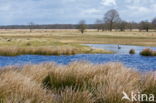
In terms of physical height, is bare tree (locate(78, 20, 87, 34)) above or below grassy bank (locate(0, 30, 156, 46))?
above

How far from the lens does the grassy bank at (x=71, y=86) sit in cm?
692

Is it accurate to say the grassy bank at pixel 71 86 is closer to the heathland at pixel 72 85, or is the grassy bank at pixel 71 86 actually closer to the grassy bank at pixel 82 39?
the heathland at pixel 72 85

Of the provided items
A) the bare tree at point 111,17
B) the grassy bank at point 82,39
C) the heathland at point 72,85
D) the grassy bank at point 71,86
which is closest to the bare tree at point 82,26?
the bare tree at point 111,17

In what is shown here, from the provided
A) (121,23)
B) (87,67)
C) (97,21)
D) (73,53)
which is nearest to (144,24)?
(121,23)

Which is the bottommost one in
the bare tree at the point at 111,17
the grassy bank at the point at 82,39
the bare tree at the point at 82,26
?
the grassy bank at the point at 82,39

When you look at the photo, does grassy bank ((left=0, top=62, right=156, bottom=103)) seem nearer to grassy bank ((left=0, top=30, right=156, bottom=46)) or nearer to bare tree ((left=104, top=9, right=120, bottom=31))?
grassy bank ((left=0, top=30, right=156, bottom=46))

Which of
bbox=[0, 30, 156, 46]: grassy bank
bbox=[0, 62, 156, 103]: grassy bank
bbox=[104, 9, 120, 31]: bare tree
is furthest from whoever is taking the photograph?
bbox=[104, 9, 120, 31]: bare tree

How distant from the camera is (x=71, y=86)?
7.52 metres

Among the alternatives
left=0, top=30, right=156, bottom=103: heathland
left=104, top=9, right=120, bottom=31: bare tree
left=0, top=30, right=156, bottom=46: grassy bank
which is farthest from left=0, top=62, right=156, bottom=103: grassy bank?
left=104, top=9, right=120, bottom=31: bare tree

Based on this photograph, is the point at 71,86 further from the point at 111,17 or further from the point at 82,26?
the point at 111,17

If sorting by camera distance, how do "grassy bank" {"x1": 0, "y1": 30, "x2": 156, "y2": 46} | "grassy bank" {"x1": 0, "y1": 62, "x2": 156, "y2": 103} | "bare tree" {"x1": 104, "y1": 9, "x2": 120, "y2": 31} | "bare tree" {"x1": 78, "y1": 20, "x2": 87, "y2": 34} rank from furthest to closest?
"bare tree" {"x1": 104, "y1": 9, "x2": 120, "y2": 31}, "bare tree" {"x1": 78, "y1": 20, "x2": 87, "y2": 34}, "grassy bank" {"x1": 0, "y1": 30, "x2": 156, "y2": 46}, "grassy bank" {"x1": 0, "y1": 62, "x2": 156, "y2": 103}

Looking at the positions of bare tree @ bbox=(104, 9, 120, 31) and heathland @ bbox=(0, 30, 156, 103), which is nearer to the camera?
heathland @ bbox=(0, 30, 156, 103)

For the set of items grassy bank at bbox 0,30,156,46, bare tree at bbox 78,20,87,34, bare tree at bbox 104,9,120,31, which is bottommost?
grassy bank at bbox 0,30,156,46

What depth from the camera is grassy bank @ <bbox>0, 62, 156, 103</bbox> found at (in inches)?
272
